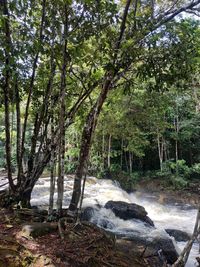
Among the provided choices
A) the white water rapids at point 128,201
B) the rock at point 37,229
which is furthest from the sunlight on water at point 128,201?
the rock at point 37,229

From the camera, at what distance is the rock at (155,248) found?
4.39 m

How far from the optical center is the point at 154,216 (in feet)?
39.6

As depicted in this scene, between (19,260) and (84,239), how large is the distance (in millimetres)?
1057

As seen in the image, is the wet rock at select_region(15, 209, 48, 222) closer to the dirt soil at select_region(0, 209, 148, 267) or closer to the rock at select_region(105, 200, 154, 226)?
the dirt soil at select_region(0, 209, 148, 267)

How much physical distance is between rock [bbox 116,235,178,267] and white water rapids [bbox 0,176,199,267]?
3.91 ft

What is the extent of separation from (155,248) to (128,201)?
802cm

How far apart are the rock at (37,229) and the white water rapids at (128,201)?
310 cm

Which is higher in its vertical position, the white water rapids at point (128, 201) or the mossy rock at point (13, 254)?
the mossy rock at point (13, 254)

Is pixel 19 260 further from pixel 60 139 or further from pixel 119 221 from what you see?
pixel 119 221

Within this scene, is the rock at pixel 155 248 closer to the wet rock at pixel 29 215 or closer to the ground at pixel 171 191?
the wet rock at pixel 29 215

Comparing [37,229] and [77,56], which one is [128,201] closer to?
[37,229]

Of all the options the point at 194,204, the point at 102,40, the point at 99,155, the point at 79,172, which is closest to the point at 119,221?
the point at 79,172

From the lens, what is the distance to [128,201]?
43.1ft

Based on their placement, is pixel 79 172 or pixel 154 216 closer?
pixel 79 172
